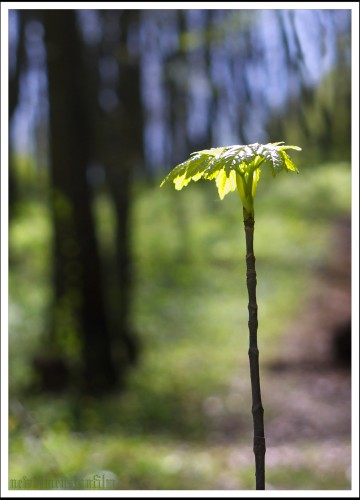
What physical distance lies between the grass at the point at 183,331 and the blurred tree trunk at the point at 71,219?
22 centimetres

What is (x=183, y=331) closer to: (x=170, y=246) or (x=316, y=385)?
(x=170, y=246)

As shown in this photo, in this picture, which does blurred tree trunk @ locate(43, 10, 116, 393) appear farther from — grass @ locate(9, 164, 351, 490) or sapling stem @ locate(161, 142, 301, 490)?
sapling stem @ locate(161, 142, 301, 490)

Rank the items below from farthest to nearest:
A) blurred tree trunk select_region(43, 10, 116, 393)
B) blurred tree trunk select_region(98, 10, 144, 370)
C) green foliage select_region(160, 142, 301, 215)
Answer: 1. blurred tree trunk select_region(98, 10, 144, 370)
2. blurred tree trunk select_region(43, 10, 116, 393)
3. green foliage select_region(160, 142, 301, 215)

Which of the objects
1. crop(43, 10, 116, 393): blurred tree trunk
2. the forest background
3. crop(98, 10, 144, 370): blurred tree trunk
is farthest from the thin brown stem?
crop(98, 10, 144, 370): blurred tree trunk

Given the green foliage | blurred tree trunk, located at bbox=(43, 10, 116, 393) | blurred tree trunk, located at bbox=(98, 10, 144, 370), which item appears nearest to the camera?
the green foliage

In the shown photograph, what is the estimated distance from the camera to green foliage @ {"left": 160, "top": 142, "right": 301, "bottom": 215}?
69cm

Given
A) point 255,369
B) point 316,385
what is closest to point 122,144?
point 316,385

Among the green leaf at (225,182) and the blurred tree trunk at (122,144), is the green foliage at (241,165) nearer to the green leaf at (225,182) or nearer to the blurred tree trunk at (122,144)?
the green leaf at (225,182)

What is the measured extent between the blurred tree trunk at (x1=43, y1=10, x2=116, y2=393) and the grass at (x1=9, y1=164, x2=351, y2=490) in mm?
219

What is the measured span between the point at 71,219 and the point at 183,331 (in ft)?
3.43

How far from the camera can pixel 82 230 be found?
124 inches

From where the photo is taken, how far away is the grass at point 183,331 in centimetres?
260

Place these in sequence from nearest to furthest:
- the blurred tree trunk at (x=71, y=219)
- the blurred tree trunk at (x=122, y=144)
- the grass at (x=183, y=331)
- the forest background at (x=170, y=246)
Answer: the grass at (x=183, y=331) < the forest background at (x=170, y=246) < the blurred tree trunk at (x=71, y=219) < the blurred tree trunk at (x=122, y=144)

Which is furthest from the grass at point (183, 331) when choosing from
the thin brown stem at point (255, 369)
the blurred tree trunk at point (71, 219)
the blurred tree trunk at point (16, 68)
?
the thin brown stem at point (255, 369)
